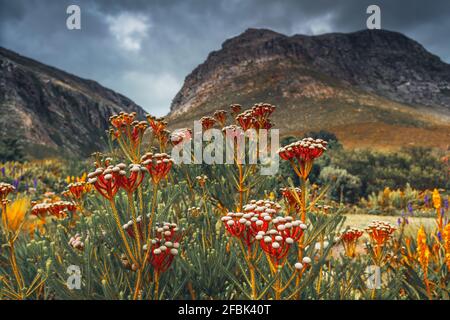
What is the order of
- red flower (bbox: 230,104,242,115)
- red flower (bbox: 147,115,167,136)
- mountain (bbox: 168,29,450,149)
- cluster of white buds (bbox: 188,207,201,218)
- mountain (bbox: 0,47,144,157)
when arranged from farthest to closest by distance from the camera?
mountain (bbox: 168,29,450,149)
mountain (bbox: 0,47,144,157)
red flower (bbox: 230,104,242,115)
red flower (bbox: 147,115,167,136)
cluster of white buds (bbox: 188,207,201,218)

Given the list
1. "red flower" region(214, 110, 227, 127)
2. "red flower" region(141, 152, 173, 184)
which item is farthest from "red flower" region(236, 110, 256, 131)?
"red flower" region(141, 152, 173, 184)

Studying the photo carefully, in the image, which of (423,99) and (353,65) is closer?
(423,99)

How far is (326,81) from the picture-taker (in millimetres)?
91250

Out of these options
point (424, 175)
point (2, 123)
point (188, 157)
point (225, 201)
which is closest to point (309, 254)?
point (225, 201)

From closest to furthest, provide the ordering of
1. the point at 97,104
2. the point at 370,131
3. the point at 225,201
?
the point at 225,201 → the point at 370,131 → the point at 97,104

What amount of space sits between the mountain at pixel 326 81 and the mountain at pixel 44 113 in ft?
71.1

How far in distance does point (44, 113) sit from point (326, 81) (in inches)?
2586

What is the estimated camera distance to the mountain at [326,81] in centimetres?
7075

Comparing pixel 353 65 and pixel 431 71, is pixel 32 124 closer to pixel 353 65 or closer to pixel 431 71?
pixel 353 65

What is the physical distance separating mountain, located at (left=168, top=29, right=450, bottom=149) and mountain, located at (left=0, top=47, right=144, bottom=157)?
853 inches

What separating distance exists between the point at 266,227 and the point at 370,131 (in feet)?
161

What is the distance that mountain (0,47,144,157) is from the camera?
181ft

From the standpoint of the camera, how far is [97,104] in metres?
99.4

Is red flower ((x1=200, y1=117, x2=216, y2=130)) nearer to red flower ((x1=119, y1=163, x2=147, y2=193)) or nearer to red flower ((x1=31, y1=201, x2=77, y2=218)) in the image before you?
red flower ((x1=31, y1=201, x2=77, y2=218))
